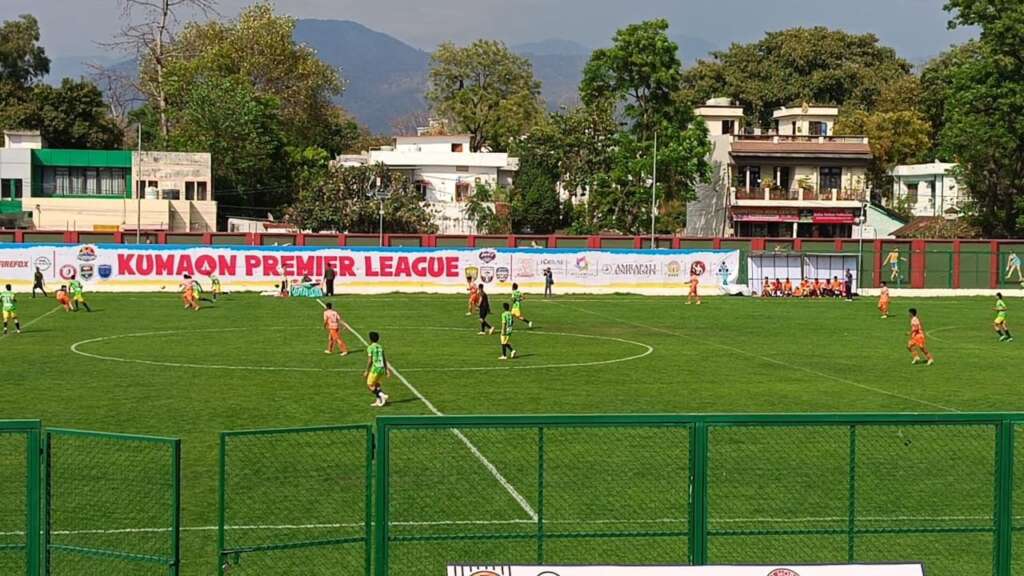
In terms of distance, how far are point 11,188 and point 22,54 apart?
3311cm

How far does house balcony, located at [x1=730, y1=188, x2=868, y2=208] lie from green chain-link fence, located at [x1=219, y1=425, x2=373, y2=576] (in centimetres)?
7928

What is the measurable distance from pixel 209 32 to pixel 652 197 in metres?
57.1

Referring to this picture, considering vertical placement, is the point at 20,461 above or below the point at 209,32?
below

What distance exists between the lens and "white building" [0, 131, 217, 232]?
301ft

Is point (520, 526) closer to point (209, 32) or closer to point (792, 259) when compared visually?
point (792, 259)

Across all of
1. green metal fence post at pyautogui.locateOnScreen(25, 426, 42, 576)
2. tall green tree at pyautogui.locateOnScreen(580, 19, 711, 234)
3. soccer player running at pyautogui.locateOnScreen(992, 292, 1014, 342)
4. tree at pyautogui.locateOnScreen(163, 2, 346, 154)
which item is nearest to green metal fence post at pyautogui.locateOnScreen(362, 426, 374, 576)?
green metal fence post at pyautogui.locateOnScreen(25, 426, 42, 576)

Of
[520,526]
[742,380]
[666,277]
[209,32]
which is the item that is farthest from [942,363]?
[209,32]

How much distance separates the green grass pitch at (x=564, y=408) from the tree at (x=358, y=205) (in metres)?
36.4

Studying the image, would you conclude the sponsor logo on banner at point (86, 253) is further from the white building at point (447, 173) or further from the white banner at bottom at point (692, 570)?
the white banner at bottom at point (692, 570)

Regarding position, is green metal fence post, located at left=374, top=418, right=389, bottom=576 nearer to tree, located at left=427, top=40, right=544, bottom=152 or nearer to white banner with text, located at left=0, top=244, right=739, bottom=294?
white banner with text, located at left=0, top=244, right=739, bottom=294

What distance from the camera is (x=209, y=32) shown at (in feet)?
406

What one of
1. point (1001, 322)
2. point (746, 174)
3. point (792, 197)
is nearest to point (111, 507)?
point (1001, 322)

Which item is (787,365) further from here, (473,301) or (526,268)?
(526,268)

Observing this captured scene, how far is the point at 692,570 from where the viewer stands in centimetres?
1268
